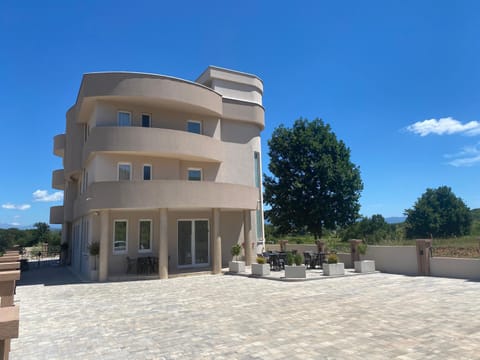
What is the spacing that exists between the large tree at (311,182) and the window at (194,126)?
8.64 m

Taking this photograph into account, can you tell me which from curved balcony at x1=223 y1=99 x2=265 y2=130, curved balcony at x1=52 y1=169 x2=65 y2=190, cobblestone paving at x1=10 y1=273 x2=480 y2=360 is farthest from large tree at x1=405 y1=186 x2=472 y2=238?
curved balcony at x1=52 y1=169 x2=65 y2=190

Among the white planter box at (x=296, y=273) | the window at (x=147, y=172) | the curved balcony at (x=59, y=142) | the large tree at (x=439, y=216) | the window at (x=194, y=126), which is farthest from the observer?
the large tree at (x=439, y=216)

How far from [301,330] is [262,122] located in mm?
18671

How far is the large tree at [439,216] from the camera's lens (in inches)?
2339

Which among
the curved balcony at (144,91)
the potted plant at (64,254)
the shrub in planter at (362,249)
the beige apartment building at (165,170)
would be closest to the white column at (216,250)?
the beige apartment building at (165,170)

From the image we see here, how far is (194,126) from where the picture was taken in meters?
21.9

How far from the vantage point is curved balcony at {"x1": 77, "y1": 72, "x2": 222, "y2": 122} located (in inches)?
719

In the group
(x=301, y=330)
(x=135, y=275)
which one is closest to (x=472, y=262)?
(x=301, y=330)

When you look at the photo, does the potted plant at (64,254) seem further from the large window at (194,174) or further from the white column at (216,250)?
the white column at (216,250)

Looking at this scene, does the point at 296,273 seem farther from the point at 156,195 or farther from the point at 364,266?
the point at 156,195

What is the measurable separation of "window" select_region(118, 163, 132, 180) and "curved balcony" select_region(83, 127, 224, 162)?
1243mm

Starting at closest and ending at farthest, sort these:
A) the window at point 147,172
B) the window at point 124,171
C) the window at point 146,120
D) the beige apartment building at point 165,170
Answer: the beige apartment building at point 165,170
the window at point 124,171
the window at point 147,172
the window at point 146,120

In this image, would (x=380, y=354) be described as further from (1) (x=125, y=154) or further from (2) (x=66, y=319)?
A: (1) (x=125, y=154)

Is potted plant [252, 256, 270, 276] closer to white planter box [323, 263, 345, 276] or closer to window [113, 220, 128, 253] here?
white planter box [323, 263, 345, 276]
